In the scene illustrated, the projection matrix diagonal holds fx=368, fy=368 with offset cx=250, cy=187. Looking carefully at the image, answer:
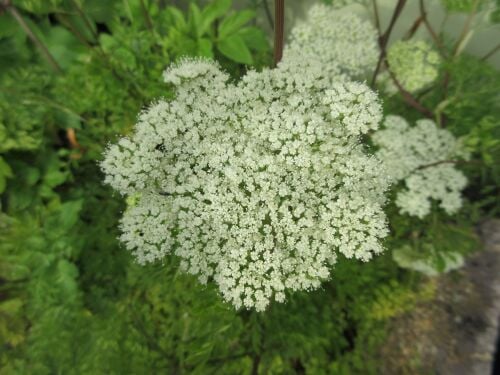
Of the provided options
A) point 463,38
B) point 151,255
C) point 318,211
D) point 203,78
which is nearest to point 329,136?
point 318,211

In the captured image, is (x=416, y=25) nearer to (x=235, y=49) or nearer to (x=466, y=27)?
(x=466, y=27)

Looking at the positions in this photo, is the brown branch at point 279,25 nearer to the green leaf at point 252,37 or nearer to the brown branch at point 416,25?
the green leaf at point 252,37

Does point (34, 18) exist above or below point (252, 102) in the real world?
above

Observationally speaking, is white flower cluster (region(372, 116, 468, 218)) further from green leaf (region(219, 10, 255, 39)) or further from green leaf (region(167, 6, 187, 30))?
green leaf (region(167, 6, 187, 30))

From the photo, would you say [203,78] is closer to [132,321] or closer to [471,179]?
[132,321]

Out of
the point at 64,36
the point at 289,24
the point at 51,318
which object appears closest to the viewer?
the point at 51,318

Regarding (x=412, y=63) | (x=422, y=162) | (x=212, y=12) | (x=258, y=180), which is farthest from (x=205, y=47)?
(x=422, y=162)
